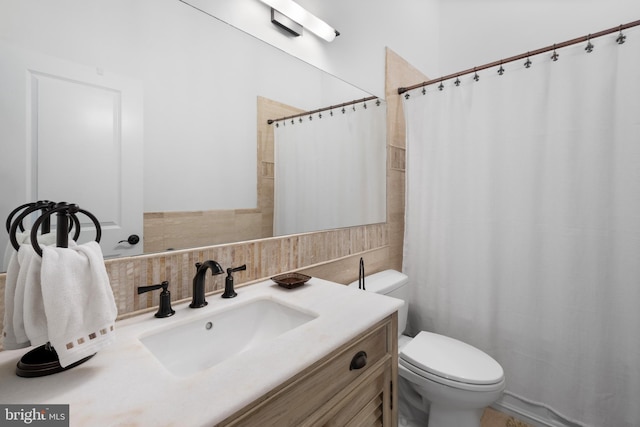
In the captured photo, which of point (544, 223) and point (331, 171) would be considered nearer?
point (544, 223)

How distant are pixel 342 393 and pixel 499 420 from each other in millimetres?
1404

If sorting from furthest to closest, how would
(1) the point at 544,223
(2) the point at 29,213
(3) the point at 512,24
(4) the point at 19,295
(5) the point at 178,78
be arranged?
1. (3) the point at 512,24
2. (1) the point at 544,223
3. (5) the point at 178,78
4. (2) the point at 29,213
5. (4) the point at 19,295

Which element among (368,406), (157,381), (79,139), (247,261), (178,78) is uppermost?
(178,78)

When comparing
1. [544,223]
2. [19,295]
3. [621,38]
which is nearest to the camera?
[19,295]

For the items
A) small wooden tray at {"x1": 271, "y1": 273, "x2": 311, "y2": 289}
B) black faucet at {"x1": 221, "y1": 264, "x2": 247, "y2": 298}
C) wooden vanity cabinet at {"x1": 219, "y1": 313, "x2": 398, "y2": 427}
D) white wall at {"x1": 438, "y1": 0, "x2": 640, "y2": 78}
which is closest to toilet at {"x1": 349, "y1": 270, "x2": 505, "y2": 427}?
wooden vanity cabinet at {"x1": 219, "y1": 313, "x2": 398, "y2": 427}

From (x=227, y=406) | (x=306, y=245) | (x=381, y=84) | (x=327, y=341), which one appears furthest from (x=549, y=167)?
(x=227, y=406)

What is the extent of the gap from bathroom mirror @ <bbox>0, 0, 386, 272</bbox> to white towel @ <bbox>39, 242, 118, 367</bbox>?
303mm

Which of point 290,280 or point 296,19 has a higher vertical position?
point 296,19

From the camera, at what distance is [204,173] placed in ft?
3.51

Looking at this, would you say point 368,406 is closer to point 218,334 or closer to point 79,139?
point 218,334

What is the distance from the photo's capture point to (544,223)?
4.91 ft

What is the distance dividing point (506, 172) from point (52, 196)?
75.1 inches

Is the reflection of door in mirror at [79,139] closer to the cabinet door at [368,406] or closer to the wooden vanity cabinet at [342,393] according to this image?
the wooden vanity cabinet at [342,393]

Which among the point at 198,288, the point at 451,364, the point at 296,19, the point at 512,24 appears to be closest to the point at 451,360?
the point at 451,364
